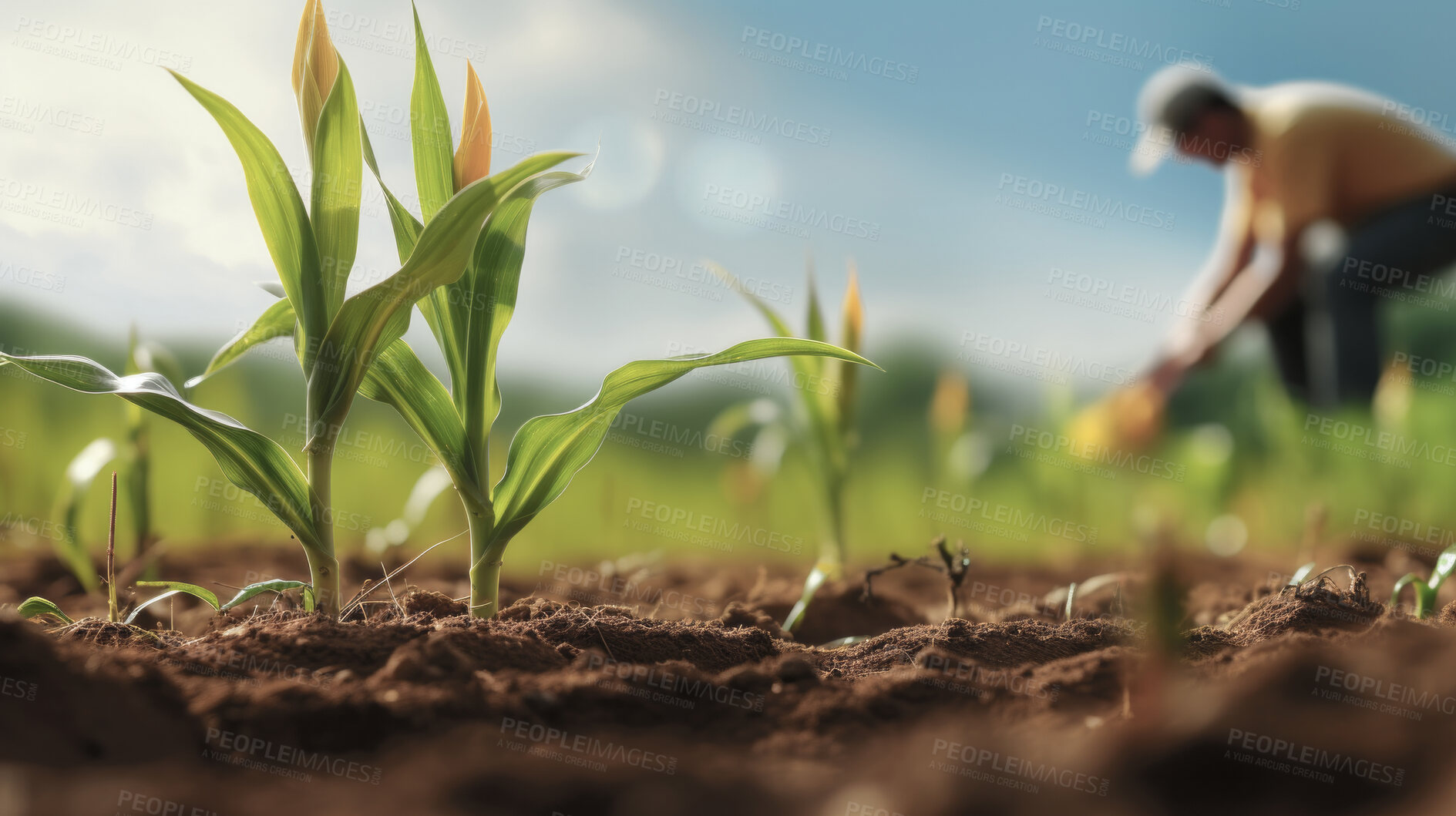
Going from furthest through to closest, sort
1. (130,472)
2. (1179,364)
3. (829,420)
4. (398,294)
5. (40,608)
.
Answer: (1179,364)
(829,420)
(130,472)
(40,608)
(398,294)

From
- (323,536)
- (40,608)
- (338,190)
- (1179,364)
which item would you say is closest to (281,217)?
(338,190)

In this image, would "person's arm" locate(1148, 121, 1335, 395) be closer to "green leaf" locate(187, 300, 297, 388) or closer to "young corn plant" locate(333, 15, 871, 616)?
"young corn plant" locate(333, 15, 871, 616)

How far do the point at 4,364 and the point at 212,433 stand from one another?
14.3 inches

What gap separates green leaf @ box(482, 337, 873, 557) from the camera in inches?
53.2

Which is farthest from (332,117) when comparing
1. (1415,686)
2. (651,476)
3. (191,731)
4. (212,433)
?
(651,476)

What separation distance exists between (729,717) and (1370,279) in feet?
13.5

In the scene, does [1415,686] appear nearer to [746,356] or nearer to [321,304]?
[746,356]

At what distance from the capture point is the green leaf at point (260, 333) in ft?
4.92

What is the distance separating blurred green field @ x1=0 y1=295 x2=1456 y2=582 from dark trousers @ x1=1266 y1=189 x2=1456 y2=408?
23cm

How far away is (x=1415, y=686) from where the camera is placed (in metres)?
0.81

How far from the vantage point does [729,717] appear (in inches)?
38.7

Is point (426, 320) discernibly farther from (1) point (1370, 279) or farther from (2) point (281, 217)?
(1) point (1370, 279)

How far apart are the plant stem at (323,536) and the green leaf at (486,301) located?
259mm

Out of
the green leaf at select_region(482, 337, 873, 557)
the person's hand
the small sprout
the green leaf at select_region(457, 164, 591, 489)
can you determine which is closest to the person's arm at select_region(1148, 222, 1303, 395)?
the person's hand
